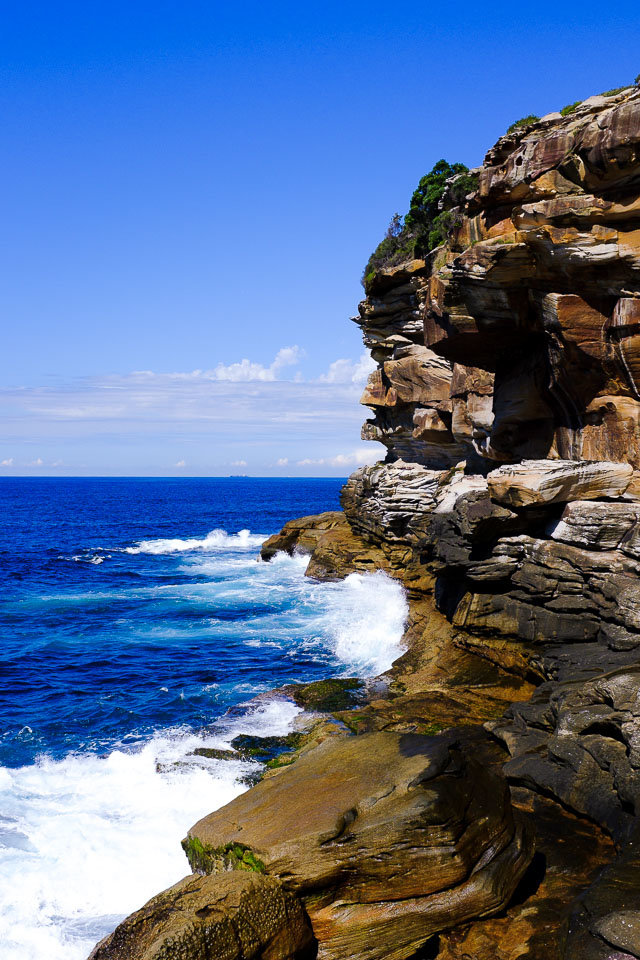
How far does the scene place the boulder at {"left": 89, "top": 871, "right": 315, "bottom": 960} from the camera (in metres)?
8.81

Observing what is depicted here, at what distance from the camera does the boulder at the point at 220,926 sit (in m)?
8.81

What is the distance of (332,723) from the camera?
20359 millimetres

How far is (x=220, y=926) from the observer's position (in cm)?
898

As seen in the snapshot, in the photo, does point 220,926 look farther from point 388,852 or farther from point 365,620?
point 365,620

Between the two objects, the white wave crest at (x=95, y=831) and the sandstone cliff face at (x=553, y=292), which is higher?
the sandstone cliff face at (x=553, y=292)

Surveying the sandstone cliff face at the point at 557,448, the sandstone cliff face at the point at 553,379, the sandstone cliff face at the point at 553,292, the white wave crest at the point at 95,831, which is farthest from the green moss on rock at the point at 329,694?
the sandstone cliff face at the point at 553,292

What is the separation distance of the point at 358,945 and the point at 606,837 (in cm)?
557

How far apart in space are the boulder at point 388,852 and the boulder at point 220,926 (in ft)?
1.19

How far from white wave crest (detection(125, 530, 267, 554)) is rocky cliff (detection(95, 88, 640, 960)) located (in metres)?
30.3

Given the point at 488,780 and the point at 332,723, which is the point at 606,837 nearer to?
the point at 488,780

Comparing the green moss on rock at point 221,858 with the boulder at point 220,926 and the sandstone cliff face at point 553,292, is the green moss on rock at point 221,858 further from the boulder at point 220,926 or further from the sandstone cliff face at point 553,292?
the sandstone cliff face at point 553,292

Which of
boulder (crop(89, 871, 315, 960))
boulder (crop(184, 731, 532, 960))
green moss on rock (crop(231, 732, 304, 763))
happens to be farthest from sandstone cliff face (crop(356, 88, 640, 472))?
boulder (crop(89, 871, 315, 960))

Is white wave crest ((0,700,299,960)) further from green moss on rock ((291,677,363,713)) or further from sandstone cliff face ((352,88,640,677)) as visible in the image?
sandstone cliff face ((352,88,640,677))

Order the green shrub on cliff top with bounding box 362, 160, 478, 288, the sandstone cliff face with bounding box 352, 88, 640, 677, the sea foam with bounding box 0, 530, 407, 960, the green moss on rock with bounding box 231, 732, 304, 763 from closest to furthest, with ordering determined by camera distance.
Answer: the sea foam with bounding box 0, 530, 407, 960, the green moss on rock with bounding box 231, 732, 304, 763, the sandstone cliff face with bounding box 352, 88, 640, 677, the green shrub on cliff top with bounding box 362, 160, 478, 288
